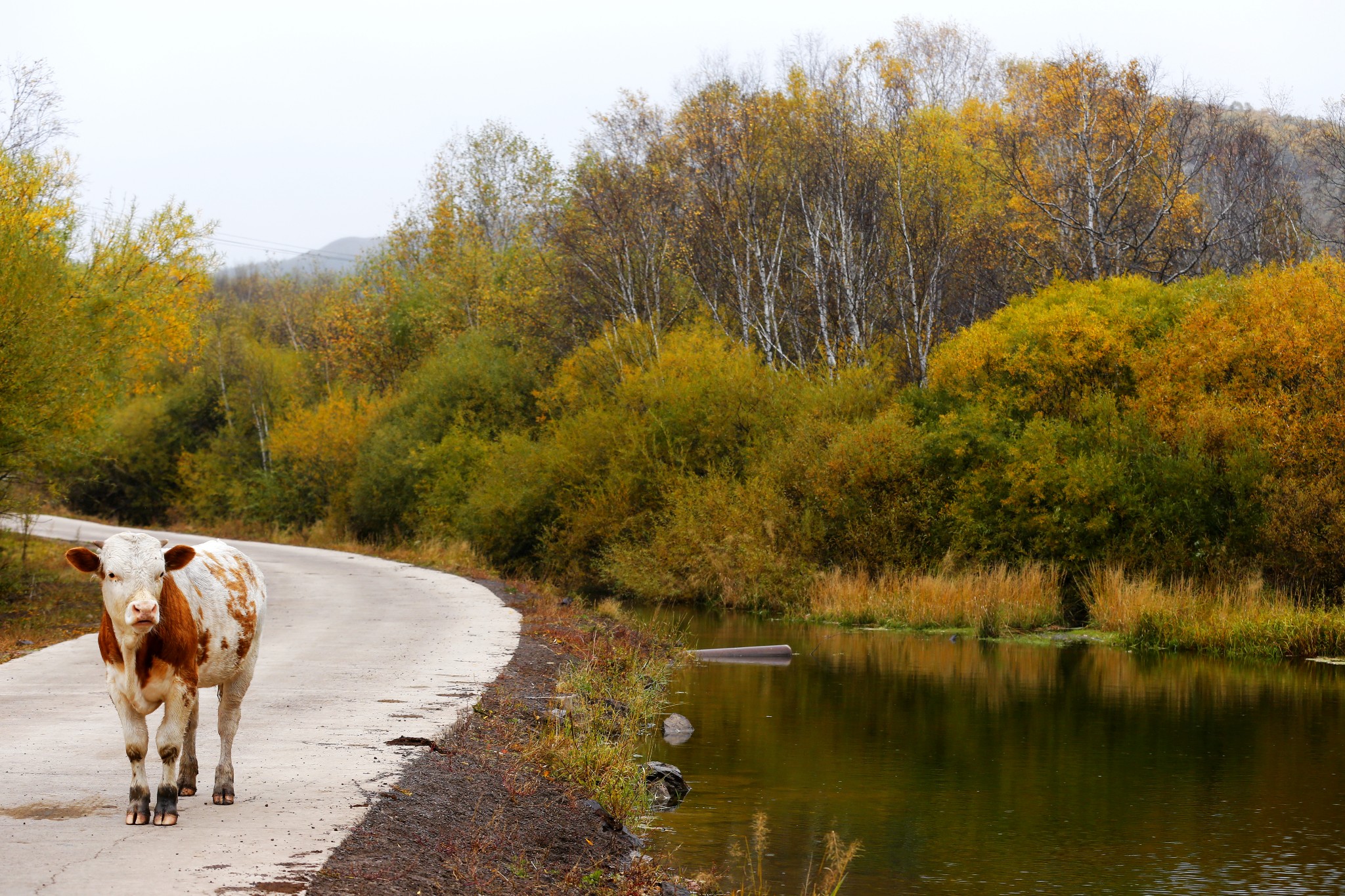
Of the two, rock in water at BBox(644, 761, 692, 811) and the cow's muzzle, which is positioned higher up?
the cow's muzzle

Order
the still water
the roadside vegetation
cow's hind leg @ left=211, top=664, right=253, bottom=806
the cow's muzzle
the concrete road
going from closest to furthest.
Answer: the concrete road, the cow's muzzle, cow's hind leg @ left=211, top=664, right=253, bottom=806, the still water, the roadside vegetation

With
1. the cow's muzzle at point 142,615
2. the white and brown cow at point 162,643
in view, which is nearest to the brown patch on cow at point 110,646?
the white and brown cow at point 162,643

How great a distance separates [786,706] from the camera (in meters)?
20.5

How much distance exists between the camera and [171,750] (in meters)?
8.37

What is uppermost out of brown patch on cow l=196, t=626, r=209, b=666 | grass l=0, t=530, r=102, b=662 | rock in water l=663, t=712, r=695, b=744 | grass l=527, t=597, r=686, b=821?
brown patch on cow l=196, t=626, r=209, b=666

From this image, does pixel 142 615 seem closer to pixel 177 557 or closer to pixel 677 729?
pixel 177 557

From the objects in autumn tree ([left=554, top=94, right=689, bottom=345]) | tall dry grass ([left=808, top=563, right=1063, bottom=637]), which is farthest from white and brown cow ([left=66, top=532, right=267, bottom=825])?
autumn tree ([left=554, top=94, right=689, bottom=345])

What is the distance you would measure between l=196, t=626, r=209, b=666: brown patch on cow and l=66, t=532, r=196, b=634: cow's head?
0.58 metres

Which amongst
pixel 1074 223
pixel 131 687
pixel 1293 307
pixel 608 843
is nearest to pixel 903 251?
pixel 1074 223

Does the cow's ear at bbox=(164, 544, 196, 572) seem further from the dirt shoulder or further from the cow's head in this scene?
the dirt shoulder

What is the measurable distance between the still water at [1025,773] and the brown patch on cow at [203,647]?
4624mm

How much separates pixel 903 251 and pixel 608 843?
119 ft

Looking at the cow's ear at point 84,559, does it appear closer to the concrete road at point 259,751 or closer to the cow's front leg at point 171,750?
Result: the cow's front leg at point 171,750

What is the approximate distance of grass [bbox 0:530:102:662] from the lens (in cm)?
2133
